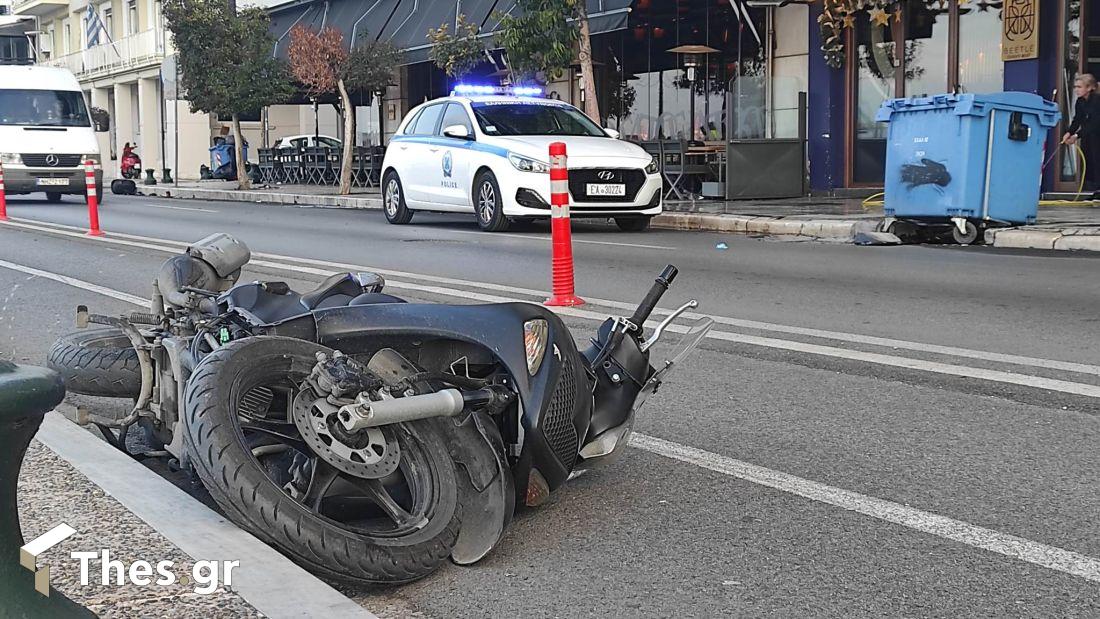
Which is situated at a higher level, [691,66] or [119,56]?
[119,56]

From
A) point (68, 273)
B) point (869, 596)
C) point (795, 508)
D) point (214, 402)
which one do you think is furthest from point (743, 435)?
point (68, 273)

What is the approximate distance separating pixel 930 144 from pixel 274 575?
37.7ft

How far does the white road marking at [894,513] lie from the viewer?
343cm

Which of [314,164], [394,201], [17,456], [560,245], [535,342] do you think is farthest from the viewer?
[314,164]

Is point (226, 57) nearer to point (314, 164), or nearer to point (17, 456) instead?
point (314, 164)

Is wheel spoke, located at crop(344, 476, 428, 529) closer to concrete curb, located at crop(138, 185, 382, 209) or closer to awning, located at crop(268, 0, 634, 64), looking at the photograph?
awning, located at crop(268, 0, 634, 64)

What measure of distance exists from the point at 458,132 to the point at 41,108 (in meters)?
13.6

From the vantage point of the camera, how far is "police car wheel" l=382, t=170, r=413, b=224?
17.8 m

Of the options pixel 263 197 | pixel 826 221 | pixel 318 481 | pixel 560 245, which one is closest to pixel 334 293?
pixel 318 481

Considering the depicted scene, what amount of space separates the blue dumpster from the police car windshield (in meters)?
4.18

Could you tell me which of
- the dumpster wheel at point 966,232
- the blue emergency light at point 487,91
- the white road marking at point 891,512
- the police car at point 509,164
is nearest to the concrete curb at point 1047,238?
the dumpster wheel at point 966,232

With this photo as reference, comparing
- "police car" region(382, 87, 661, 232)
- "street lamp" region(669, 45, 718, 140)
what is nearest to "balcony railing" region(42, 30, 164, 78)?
"street lamp" region(669, 45, 718, 140)

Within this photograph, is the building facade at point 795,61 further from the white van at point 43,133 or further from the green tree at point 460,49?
the white van at point 43,133

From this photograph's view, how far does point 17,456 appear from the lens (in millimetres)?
1868
